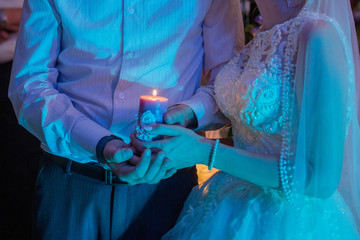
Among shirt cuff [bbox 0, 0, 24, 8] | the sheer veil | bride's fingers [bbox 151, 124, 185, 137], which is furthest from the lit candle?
shirt cuff [bbox 0, 0, 24, 8]

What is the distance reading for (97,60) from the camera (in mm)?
1363

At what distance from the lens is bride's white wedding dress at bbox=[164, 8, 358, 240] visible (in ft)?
3.71

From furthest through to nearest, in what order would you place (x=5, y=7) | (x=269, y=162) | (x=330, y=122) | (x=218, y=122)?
1. (x=5, y=7)
2. (x=218, y=122)
3. (x=269, y=162)
4. (x=330, y=122)

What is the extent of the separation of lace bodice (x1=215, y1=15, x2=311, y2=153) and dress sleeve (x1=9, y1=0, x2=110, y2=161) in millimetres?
541

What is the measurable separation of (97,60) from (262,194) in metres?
0.86

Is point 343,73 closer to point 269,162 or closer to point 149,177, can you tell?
point 269,162

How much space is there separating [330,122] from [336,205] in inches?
14.2

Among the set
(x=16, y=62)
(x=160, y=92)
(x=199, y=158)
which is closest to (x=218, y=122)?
(x=160, y=92)

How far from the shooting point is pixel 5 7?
204 cm

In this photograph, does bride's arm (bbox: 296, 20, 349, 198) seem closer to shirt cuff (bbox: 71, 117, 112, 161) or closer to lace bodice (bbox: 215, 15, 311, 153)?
lace bodice (bbox: 215, 15, 311, 153)

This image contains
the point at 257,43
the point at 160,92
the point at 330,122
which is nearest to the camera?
the point at 330,122

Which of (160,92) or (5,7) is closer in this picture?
(160,92)
